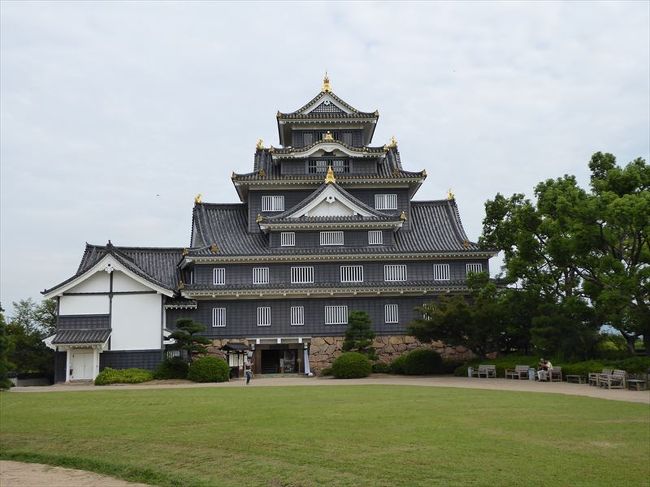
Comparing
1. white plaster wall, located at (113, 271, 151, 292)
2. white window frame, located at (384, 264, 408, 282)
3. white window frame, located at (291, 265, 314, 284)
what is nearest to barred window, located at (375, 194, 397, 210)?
white window frame, located at (384, 264, 408, 282)

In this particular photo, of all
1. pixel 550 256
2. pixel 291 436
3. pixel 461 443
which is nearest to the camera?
pixel 461 443

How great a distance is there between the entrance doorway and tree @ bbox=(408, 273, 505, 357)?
28.3ft

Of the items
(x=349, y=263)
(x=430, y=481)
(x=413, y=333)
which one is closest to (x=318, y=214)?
(x=349, y=263)

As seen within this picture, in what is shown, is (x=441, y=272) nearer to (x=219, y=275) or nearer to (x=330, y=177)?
(x=330, y=177)

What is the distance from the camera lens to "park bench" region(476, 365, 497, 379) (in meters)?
36.4

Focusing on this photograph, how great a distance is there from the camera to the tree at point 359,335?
40.9m

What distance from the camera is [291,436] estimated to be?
15.3 metres

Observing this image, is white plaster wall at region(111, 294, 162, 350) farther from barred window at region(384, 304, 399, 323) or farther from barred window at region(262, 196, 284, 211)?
barred window at region(384, 304, 399, 323)

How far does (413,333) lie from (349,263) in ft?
23.6

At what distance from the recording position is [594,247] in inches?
1218

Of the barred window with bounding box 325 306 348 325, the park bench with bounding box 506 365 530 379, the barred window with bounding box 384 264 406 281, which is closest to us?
the park bench with bounding box 506 365 530 379

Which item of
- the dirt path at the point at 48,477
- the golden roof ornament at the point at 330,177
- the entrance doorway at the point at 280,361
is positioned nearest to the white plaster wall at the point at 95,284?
the entrance doorway at the point at 280,361

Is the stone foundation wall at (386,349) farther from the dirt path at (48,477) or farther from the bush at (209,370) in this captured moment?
the dirt path at (48,477)

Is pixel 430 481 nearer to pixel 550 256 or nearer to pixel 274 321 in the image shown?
pixel 550 256
